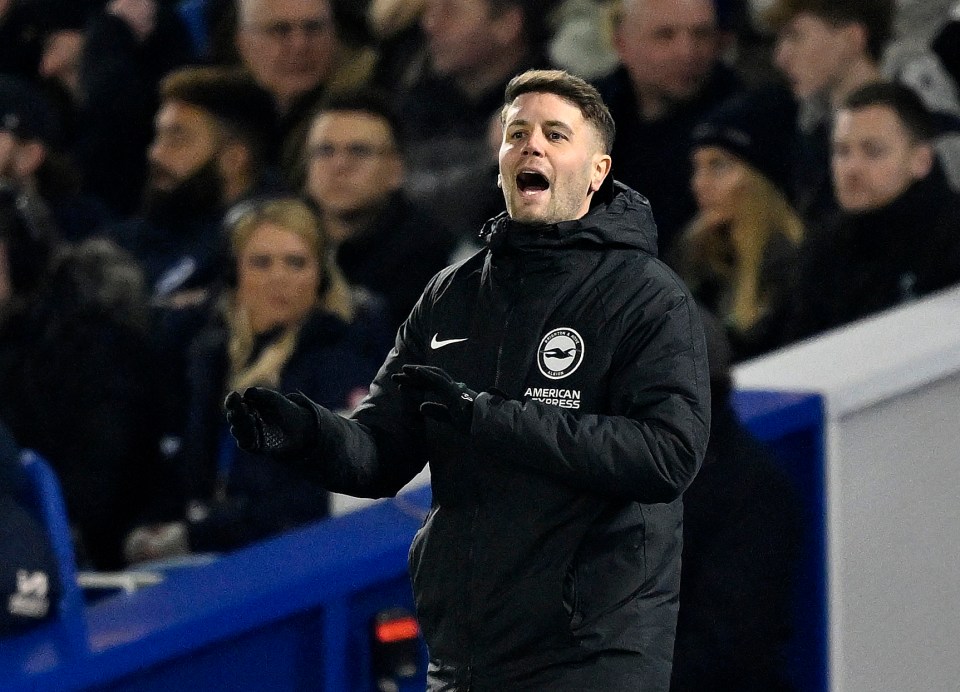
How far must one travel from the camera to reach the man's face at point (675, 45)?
5.27 meters

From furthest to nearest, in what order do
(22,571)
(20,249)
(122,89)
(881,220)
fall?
(122,89) < (20,249) < (881,220) < (22,571)

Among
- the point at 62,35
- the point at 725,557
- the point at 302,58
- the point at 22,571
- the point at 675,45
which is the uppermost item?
the point at 62,35

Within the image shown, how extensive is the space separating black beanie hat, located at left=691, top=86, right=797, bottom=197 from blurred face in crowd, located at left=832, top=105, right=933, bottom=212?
0.69ft

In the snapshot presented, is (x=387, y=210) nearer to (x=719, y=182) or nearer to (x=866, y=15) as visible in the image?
(x=719, y=182)

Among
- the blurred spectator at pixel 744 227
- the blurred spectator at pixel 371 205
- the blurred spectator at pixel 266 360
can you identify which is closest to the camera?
the blurred spectator at pixel 266 360

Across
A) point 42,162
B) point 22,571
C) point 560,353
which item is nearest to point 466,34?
point 42,162

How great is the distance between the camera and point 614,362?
2.11 meters

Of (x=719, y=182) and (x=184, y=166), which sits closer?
(x=719, y=182)

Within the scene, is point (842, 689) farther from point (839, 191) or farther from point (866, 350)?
point (839, 191)

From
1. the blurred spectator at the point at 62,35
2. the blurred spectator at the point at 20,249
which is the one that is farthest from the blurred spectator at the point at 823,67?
the blurred spectator at the point at 62,35

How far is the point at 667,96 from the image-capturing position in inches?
210

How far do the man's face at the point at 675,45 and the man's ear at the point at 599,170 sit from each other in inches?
126

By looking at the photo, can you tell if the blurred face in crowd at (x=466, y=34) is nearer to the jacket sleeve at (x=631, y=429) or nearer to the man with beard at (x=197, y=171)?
the man with beard at (x=197, y=171)

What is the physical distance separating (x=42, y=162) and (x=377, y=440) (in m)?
4.70
